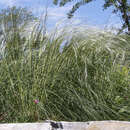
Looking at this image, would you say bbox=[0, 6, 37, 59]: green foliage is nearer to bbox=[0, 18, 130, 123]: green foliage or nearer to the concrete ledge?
bbox=[0, 18, 130, 123]: green foliage

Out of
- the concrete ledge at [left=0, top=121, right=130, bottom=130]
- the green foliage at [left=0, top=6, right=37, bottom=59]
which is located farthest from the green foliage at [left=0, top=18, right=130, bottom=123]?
the concrete ledge at [left=0, top=121, right=130, bottom=130]

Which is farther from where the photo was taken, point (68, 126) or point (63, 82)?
point (63, 82)

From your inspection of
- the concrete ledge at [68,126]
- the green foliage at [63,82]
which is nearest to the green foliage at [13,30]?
the green foliage at [63,82]

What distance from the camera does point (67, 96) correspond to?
2.83 meters

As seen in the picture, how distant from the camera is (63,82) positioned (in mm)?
2857

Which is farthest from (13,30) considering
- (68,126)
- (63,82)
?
(68,126)

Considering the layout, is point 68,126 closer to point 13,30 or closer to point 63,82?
point 63,82

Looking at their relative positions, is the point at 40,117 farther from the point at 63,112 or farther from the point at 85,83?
the point at 85,83

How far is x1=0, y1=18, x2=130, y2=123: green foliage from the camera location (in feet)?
9.04

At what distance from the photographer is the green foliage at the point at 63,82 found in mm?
2754

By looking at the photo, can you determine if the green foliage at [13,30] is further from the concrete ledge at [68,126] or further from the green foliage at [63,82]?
the concrete ledge at [68,126]

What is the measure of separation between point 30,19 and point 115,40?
40.0 inches

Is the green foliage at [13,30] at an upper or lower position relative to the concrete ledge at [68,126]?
upper

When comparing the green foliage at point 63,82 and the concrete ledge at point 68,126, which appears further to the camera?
the green foliage at point 63,82
